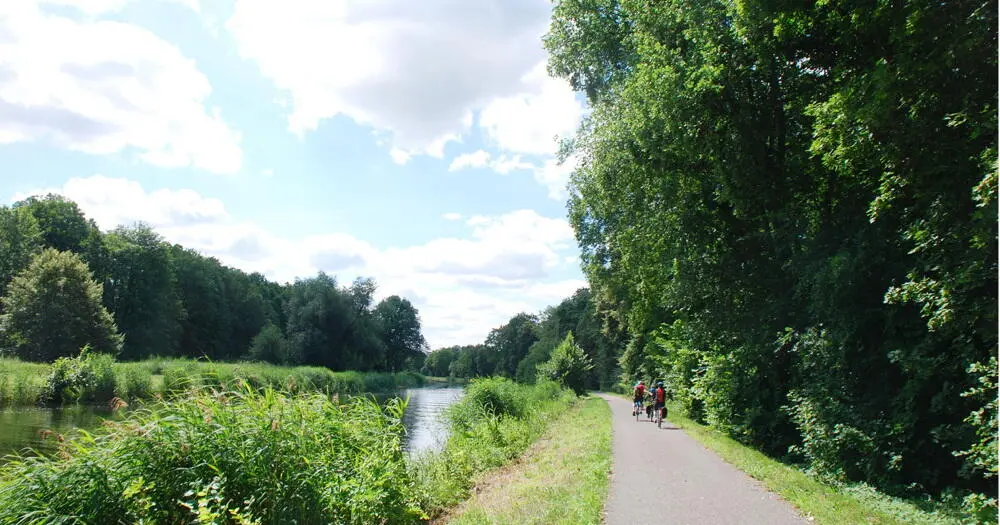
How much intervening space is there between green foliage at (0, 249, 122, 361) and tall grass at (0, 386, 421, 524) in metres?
41.8

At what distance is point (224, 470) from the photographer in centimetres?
691

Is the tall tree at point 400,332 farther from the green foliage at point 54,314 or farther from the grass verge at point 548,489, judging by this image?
the grass verge at point 548,489

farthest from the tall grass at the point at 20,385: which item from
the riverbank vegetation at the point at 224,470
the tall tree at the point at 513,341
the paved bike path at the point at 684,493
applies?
the tall tree at the point at 513,341

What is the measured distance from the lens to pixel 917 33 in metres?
8.98

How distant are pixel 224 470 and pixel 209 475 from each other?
0.16m

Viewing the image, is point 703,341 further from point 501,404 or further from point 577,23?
point 577,23

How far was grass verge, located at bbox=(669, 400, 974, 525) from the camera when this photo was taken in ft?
26.2

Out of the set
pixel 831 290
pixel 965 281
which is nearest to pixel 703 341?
pixel 831 290

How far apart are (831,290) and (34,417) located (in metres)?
24.8

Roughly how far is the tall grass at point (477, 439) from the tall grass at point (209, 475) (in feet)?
6.26

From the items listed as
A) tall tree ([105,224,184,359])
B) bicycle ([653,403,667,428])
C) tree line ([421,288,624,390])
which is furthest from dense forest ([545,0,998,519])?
tall tree ([105,224,184,359])

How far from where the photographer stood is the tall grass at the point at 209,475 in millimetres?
6441

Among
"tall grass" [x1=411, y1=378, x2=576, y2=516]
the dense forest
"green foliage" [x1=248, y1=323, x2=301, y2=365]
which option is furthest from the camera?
"green foliage" [x1=248, y1=323, x2=301, y2=365]

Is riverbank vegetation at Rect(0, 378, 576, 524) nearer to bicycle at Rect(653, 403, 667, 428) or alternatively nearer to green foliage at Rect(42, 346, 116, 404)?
bicycle at Rect(653, 403, 667, 428)
